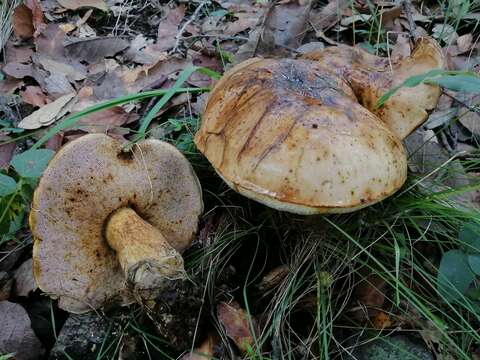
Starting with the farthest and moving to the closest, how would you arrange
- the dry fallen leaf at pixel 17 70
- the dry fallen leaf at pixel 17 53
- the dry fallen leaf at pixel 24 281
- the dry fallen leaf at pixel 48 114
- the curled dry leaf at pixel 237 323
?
the dry fallen leaf at pixel 17 53
the dry fallen leaf at pixel 17 70
the dry fallen leaf at pixel 48 114
the dry fallen leaf at pixel 24 281
the curled dry leaf at pixel 237 323

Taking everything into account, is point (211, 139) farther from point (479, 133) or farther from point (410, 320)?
point (479, 133)

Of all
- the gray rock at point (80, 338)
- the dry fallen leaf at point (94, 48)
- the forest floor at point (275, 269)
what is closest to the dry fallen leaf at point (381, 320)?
the forest floor at point (275, 269)

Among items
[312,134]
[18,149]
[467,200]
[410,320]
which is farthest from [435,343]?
[18,149]

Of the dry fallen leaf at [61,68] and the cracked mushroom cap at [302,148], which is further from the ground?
the cracked mushroom cap at [302,148]

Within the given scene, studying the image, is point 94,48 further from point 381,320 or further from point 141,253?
point 381,320

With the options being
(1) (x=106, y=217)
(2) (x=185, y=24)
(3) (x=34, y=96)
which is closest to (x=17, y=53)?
(3) (x=34, y=96)

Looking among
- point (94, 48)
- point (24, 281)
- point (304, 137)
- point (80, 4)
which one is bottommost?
point (24, 281)

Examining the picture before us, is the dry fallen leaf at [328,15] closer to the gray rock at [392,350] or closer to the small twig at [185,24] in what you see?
the small twig at [185,24]
